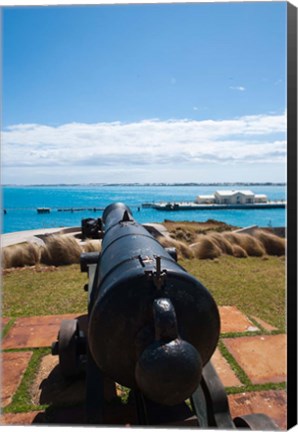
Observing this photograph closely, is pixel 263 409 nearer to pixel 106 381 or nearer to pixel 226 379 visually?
pixel 226 379

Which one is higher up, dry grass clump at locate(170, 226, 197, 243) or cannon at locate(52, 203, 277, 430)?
cannon at locate(52, 203, 277, 430)

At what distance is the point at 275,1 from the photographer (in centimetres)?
329

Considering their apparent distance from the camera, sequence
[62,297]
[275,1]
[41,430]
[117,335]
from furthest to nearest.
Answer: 1. [62,297]
2. [275,1]
3. [41,430]
4. [117,335]

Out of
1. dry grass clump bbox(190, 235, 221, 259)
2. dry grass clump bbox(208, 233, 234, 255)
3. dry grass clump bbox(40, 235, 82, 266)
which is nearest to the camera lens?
dry grass clump bbox(40, 235, 82, 266)

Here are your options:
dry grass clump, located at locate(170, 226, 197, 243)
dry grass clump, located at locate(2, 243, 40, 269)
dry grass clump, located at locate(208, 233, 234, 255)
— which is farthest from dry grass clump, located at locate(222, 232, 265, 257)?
dry grass clump, located at locate(2, 243, 40, 269)

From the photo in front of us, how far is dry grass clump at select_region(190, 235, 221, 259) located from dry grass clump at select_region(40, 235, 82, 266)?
2998 millimetres

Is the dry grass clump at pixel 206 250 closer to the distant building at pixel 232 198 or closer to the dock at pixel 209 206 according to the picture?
the dock at pixel 209 206

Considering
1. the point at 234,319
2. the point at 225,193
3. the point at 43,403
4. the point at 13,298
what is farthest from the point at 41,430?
the point at 225,193

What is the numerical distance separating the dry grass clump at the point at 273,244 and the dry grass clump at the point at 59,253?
505 cm

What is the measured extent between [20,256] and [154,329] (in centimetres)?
751

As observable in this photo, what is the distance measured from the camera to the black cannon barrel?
1.82 m

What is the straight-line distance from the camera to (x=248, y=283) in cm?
720

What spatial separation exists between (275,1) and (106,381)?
3.86 m

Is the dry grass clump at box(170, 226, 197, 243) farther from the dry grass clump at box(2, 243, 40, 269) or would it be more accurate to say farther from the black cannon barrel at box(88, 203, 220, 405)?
the black cannon barrel at box(88, 203, 220, 405)
